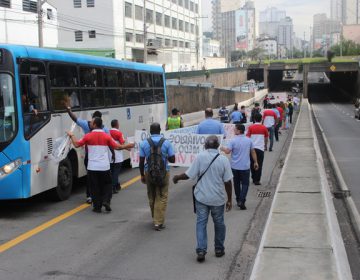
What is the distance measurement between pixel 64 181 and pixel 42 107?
1.76 m

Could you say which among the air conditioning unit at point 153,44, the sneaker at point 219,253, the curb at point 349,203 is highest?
the air conditioning unit at point 153,44

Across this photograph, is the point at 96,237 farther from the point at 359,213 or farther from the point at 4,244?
the point at 359,213

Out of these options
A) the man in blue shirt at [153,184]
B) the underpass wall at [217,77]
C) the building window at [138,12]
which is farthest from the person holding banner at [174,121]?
the building window at [138,12]

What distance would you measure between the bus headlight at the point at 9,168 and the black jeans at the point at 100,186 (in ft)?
4.23

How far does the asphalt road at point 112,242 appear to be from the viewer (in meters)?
6.56

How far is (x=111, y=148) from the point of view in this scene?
9742 millimetres

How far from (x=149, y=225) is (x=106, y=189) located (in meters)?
1.40

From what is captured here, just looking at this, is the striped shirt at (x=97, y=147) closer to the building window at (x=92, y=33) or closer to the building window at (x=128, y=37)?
the building window at (x=92, y=33)

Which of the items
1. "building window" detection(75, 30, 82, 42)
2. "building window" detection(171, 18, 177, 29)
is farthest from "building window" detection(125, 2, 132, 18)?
"building window" detection(171, 18, 177, 29)

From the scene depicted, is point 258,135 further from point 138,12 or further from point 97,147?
point 138,12

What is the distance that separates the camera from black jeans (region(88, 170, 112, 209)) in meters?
9.73

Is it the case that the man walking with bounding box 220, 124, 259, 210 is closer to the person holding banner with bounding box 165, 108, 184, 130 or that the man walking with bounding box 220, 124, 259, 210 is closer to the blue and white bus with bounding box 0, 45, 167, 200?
the blue and white bus with bounding box 0, 45, 167, 200

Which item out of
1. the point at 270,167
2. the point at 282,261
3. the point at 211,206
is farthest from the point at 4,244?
the point at 270,167

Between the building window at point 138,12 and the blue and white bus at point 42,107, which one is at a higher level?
the building window at point 138,12
